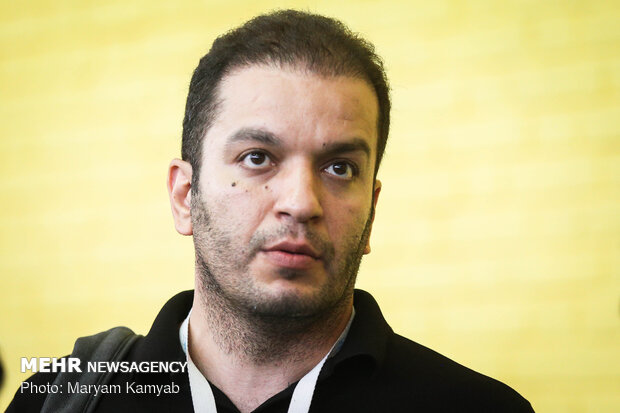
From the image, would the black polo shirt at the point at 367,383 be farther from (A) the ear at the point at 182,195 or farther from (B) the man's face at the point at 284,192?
(A) the ear at the point at 182,195

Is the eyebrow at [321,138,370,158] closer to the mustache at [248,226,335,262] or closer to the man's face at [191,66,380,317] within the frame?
the man's face at [191,66,380,317]

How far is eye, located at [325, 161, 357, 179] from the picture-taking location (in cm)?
163

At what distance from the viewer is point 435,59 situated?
2912 mm

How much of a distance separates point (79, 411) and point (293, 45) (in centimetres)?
97

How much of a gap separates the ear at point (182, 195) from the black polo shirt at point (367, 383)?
0.24 metres

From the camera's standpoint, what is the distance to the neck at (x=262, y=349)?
1.62m

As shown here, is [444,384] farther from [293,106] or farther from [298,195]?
[293,106]

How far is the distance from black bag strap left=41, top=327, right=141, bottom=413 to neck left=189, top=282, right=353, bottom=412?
268mm

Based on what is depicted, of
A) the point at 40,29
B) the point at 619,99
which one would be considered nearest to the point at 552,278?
the point at 619,99

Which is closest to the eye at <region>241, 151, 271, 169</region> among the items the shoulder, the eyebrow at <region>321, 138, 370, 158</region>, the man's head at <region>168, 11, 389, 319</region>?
the man's head at <region>168, 11, 389, 319</region>

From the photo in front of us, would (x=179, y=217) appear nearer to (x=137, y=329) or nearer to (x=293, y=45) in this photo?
(x=293, y=45)

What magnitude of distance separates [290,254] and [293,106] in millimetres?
328

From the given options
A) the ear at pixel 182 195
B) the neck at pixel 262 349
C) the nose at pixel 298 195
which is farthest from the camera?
the ear at pixel 182 195

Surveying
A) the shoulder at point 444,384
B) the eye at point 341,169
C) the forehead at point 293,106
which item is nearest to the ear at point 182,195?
the forehead at point 293,106
